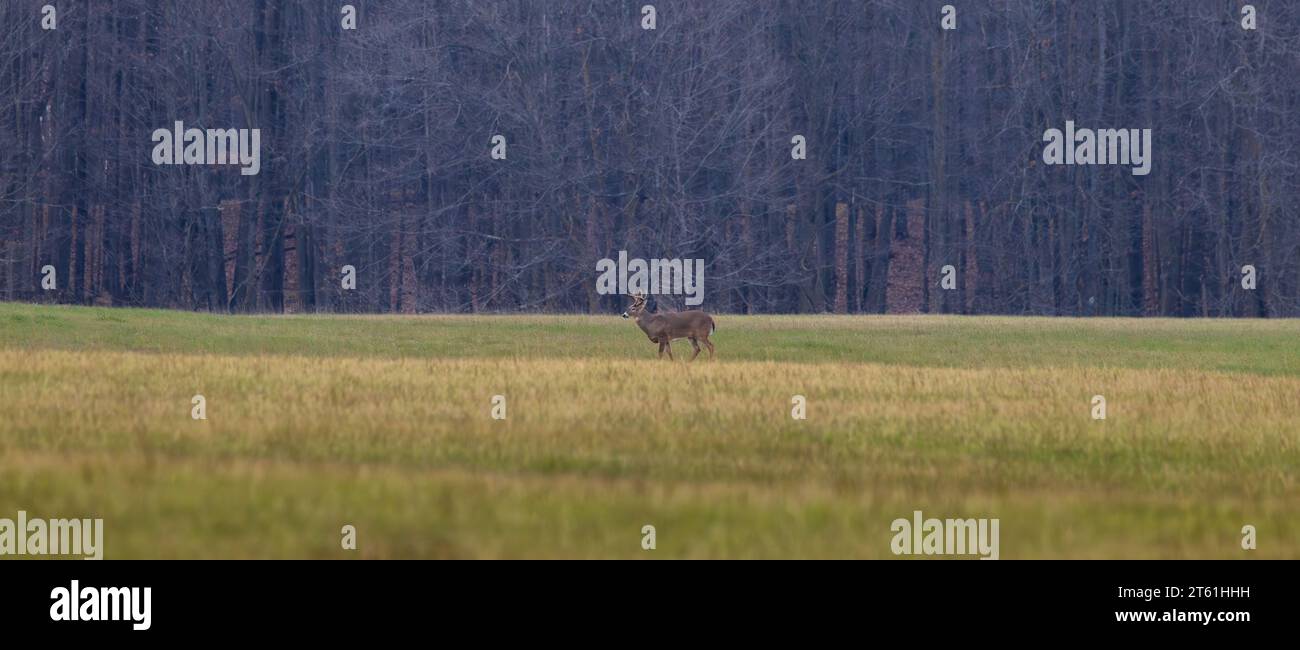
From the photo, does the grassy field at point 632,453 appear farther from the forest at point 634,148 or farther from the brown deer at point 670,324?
the forest at point 634,148

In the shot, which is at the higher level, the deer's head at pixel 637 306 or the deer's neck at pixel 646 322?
the deer's head at pixel 637 306

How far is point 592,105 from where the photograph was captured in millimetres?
50844

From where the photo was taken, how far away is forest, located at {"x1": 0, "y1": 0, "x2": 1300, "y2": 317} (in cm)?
5069

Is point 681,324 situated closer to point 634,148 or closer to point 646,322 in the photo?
point 646,322

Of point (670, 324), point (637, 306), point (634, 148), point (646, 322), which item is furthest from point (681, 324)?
point (634, 148)

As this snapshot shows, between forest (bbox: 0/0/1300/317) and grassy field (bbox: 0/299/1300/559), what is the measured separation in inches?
928

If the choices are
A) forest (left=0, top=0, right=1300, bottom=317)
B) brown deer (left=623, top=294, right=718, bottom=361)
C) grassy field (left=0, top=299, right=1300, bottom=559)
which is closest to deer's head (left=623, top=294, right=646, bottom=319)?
brown deer (left=623, top=294, right=718, bottom=361)

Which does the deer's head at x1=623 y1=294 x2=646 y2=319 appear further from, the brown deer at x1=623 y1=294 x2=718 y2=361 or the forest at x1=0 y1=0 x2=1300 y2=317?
the forest at x1=0 y1=0 x2=1300 y2=317

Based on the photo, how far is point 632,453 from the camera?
44.1ft

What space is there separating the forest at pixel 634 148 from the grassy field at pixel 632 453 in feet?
77.3

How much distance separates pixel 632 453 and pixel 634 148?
123 ft

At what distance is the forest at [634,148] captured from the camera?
50.7 m

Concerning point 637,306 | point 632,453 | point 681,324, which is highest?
point 637,306

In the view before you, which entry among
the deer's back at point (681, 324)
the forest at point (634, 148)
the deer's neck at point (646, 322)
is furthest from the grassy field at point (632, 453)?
the forest at point (634, 148)
